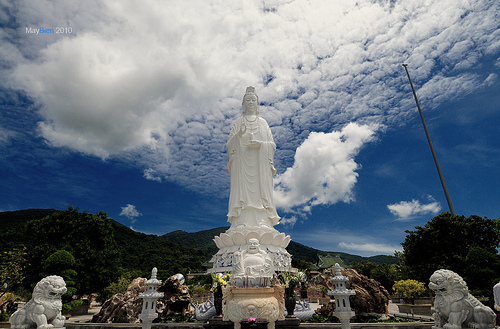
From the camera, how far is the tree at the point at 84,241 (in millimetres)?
19391

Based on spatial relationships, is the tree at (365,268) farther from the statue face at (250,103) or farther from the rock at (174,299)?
the rock at (174,299)

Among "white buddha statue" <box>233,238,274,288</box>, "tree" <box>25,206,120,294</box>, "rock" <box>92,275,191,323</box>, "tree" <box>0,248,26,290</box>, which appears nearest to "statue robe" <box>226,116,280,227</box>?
"rock" <box>92,275,191,323</box>

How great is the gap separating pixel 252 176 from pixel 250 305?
8595 mm

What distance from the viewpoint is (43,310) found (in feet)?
16.5

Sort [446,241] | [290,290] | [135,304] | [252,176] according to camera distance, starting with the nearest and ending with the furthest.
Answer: [290,290] < [135,304] < [252,176] < [446,241]

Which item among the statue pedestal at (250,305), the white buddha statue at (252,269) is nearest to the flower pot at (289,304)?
the white buddha statue at (252,269)

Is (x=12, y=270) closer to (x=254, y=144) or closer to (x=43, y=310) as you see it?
(x=43, y=310)

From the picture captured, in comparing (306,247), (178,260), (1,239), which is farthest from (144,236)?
(306,247)

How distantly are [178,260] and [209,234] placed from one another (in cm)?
4303

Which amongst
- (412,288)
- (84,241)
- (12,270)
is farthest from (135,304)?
(84,241)

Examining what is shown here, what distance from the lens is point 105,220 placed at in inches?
915

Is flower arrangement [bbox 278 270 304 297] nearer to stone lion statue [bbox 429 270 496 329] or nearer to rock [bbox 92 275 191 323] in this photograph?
stone lion statue [bbox 429 270 496 329]

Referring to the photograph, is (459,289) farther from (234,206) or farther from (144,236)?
(144,236)

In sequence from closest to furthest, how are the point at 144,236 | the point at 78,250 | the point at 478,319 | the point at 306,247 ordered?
1. the point at 478,319
2. the point at 78,250
3. the point at 144,236
4. the point at 306,247
